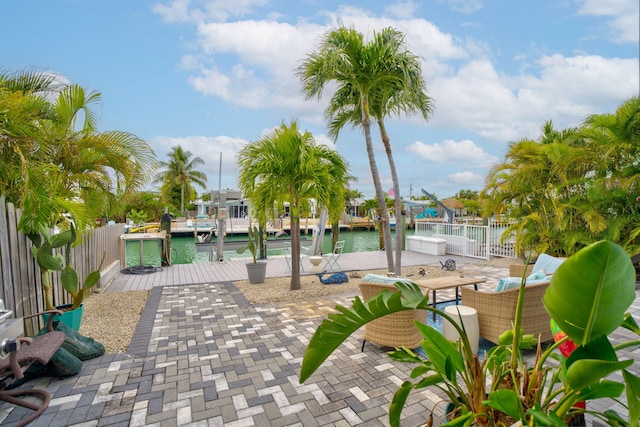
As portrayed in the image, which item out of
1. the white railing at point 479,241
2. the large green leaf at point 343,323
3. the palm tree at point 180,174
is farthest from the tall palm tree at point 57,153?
the palm tree at point 180,174

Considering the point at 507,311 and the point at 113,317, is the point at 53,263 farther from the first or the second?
the point at 507,311

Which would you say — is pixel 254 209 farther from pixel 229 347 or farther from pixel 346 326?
pixel 346 326

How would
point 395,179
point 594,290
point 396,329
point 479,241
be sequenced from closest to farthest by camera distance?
point 594,290 < point 396,329 < point 395,179 < point 479,241

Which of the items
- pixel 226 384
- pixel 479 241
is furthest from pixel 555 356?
pixel 479 241

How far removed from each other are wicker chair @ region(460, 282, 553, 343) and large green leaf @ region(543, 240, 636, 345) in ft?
7.97

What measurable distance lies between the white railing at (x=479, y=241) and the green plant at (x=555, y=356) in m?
9.93

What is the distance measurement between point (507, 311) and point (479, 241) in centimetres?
866

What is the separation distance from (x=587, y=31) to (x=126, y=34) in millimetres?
6960

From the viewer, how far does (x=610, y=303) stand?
1.19 m

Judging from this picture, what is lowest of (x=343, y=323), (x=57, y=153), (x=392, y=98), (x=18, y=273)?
(x=18, y=273)

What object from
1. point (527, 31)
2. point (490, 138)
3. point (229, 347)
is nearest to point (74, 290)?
point (229, 347)

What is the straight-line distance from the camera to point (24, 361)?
103 inches

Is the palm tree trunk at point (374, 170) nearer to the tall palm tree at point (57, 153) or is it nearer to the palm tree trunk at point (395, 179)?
the palm tree trunk at point (395, 179)

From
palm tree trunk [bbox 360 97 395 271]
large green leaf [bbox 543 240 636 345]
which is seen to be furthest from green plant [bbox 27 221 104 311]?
palm tree trunk [bbox 360 97 395 271]
